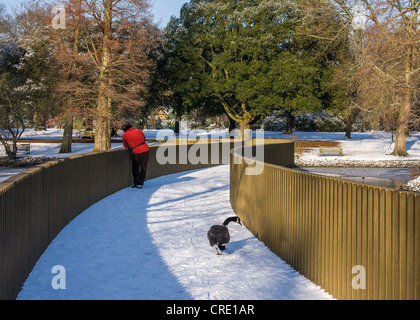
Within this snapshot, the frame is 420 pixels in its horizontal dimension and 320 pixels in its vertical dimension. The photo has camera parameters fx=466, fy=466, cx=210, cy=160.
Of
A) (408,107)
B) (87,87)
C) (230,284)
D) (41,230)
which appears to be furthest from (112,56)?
(230,284)

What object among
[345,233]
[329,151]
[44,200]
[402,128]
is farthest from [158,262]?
[402,128]

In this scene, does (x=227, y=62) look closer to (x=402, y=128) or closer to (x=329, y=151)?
(x=329, y=151)

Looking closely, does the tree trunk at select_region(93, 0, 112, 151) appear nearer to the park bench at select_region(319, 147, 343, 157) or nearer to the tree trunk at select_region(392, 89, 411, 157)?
the park bench at select_region(319, 147, 343, 157)

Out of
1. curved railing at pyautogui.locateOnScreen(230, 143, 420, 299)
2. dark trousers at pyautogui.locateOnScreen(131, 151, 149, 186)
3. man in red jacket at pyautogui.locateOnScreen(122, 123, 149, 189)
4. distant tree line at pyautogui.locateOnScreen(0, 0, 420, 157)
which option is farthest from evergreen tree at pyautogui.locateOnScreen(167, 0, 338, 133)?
curved railing at pyautogui.locateOnScreen(230, 143, 420, 299)

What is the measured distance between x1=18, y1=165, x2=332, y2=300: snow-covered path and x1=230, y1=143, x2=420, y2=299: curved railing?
32cm

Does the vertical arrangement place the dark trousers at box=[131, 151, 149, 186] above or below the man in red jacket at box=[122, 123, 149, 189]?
below

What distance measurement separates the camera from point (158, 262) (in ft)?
22.5

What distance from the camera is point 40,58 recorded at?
34656 mm

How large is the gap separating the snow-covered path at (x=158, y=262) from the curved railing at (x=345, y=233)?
318 millimetres

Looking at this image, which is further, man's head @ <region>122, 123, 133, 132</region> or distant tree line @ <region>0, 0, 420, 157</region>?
distant tree line @ <region>0, 0, 420, 157</region>

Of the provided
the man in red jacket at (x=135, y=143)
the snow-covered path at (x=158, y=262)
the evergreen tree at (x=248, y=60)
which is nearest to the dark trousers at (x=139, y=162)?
the man in red jacket at (x=135, y=143)

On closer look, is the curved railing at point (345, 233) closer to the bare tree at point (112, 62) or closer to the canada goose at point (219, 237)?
the canada goose at point (219, 237)

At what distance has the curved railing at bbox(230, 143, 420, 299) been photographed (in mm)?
4074

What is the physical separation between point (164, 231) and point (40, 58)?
2961 centimetres
